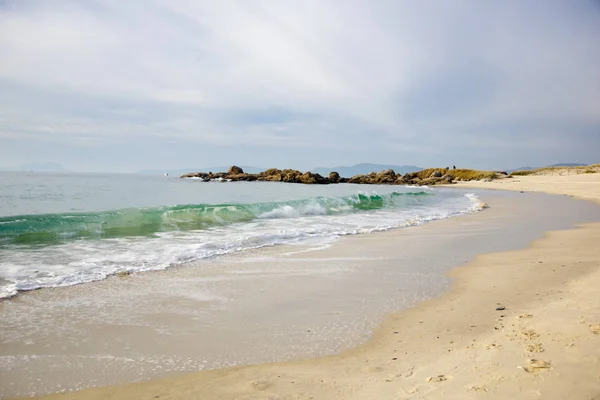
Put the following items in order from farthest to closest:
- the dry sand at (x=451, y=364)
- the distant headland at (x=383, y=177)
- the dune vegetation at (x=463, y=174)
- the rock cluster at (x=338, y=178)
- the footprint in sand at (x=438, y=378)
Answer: the dune vegetation at (x=463, y=174) → the distant headland at (x=383, y=177) → the rock cluster at (x=338, y=178) → the footprint in sand at (x=438, y=378) → the dry sand at (x=451, y=364)

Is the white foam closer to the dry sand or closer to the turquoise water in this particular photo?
the turquoise water

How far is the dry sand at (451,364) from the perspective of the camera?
259cm

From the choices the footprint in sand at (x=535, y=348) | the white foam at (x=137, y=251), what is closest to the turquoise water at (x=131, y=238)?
the white foam at (x=137, y=251)

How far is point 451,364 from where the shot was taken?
9.82 ft

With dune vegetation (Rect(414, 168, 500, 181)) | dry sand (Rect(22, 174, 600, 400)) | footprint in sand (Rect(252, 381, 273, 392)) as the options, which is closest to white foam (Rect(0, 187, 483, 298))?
dry sand (Rect(22, 174, 600, 400))

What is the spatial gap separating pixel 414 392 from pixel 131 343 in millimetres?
2680

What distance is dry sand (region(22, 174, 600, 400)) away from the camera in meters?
2.59

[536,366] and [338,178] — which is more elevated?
[338,178]

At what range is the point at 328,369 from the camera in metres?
3.16

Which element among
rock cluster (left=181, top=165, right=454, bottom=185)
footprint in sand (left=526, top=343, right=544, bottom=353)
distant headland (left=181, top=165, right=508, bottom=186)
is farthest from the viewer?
distant headland (left=181, top=165, right=508, bottom=186)

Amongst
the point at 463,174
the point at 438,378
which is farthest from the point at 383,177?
the point at 438,378

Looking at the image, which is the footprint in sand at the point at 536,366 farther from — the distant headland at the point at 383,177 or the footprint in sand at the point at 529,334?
the distant headland at the point at 383,177

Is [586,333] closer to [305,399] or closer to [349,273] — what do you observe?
[305,399]

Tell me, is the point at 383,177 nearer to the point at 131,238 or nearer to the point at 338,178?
the point at 338,178
